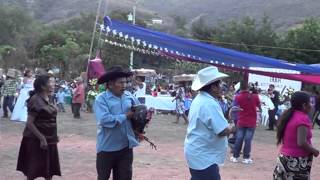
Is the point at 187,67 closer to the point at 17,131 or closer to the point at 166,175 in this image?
the point at 17,131

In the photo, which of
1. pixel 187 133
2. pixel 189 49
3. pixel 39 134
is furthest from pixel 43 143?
pixel 189 49

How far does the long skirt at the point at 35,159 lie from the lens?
264 inches

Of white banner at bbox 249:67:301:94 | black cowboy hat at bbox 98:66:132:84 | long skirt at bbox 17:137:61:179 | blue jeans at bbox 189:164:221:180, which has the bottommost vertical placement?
long skirt at bbox 17:137:61:179

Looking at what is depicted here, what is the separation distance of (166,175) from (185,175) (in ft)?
0.96

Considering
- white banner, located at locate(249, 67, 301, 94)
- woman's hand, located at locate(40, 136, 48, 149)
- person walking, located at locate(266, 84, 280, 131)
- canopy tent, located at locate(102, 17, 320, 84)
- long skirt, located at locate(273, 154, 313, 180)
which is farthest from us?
white banner, located at locate(249, 67, 301, 94)

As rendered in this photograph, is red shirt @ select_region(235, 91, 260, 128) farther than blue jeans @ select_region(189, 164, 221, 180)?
Yes

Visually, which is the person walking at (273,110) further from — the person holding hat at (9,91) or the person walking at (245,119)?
the person walking at (245,119)

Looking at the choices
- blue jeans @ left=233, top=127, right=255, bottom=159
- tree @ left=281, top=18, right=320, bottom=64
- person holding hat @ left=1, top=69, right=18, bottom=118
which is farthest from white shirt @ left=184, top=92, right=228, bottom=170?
tree @ left=281, top=18, right=320, bottom=64

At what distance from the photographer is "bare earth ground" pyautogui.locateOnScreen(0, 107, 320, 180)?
Answer: 8922 mm

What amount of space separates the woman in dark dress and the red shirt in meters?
4.40

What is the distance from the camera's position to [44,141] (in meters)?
6.55

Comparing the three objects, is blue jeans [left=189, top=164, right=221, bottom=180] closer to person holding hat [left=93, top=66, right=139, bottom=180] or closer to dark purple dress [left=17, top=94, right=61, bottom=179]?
person holding hat [left=93, top=66, right=139, bottom=180]

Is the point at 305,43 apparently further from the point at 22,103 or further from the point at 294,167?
the point at 294,167

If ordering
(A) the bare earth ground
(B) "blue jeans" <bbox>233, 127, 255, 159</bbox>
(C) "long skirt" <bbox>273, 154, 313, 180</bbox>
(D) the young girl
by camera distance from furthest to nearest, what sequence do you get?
(B) "blue jeans" <bbox>233, 127, 255, 159</bbox>
(A) the bare earth ground
(C) "long skirt" <bbox>273, 154, 313, 180</bbox>
(D) the young girl
